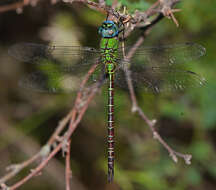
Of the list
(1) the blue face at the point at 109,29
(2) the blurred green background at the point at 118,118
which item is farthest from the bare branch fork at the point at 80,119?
(2) the blurred green background at the point at 118,118

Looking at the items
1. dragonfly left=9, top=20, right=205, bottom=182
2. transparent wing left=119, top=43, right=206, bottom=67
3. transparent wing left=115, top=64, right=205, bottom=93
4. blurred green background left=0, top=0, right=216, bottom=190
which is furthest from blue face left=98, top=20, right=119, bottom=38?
blurred green background left=0, top=0, right=216, bottom=190

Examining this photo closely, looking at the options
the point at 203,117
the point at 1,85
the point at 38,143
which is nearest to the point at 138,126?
the point at 203,117

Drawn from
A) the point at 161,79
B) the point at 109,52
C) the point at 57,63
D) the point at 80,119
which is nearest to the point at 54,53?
the point at 57,63

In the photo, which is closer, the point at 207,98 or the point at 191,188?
the point at 207,98

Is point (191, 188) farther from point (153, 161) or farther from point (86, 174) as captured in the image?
point (86, 174)

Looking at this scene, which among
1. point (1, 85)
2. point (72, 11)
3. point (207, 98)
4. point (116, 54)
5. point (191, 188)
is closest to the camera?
point (116, 54)

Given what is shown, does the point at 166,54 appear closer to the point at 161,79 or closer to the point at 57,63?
the point at 161,79
